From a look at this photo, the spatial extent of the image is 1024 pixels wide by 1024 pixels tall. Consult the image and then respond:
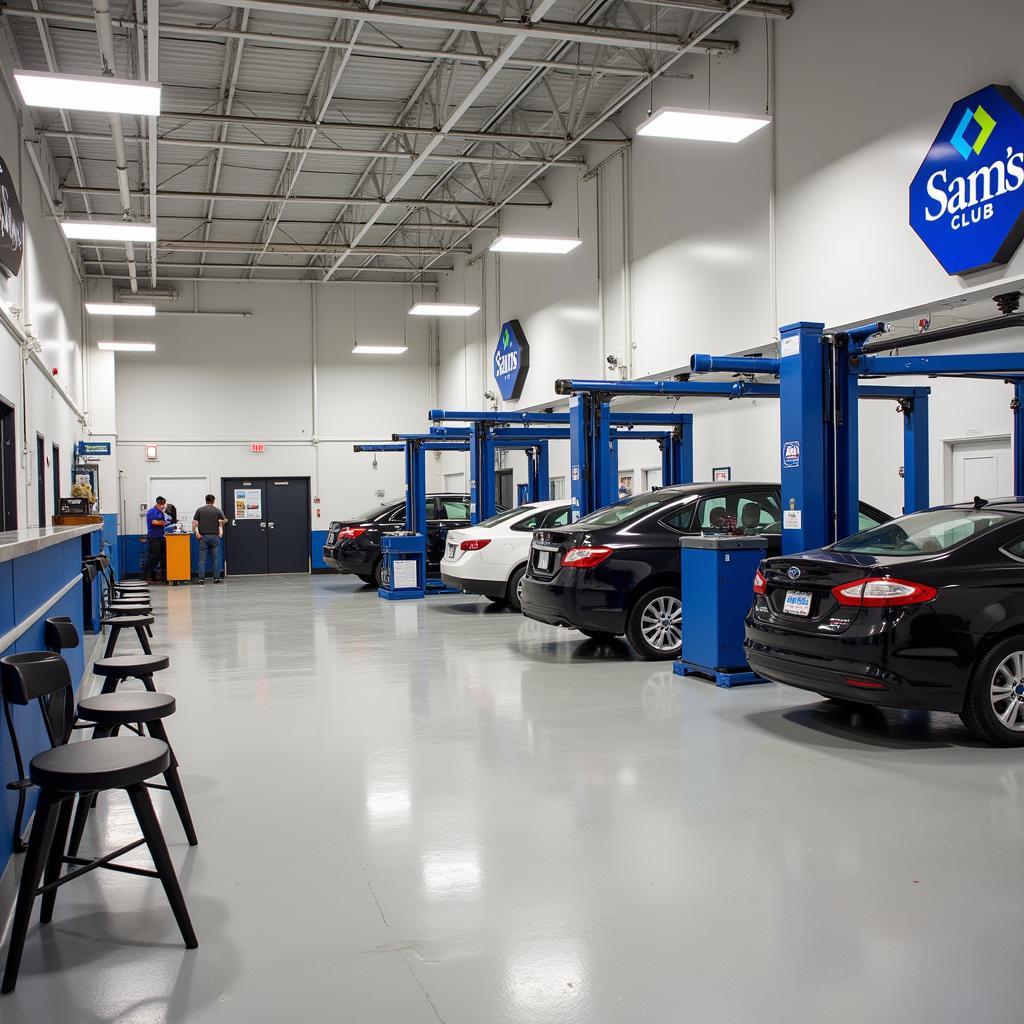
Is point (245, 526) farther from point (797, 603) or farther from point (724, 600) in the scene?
point (797, 603)

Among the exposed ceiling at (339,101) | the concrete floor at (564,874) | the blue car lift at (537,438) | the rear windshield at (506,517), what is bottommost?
the concrete floor at (564,874)

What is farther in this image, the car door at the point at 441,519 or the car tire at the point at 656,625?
the car door at the point at 441,519

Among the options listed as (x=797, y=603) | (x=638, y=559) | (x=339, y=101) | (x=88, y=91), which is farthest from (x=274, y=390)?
(x=797, y=603)

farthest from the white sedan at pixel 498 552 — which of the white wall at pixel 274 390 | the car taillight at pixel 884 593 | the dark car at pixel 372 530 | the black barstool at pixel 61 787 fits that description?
the white wall at pixel 274 390

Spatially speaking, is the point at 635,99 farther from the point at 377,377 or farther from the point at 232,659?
the point at 377,377

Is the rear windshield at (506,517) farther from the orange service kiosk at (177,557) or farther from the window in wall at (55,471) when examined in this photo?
the orange service kiosk at (177,557)

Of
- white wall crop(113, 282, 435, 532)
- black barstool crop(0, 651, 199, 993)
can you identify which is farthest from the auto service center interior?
white wall crop(113, 282, 435, 532)

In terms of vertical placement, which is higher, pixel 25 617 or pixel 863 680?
pixel 25 617

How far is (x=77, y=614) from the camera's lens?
7.02 meters

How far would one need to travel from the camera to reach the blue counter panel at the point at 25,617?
344 cm

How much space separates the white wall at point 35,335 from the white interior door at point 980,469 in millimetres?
9366

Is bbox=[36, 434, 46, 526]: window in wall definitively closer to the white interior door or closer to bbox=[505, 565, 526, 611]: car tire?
bbox=[505, 565, 526, 611]: car tire

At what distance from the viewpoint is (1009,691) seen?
207 inches

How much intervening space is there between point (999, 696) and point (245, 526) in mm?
19181
